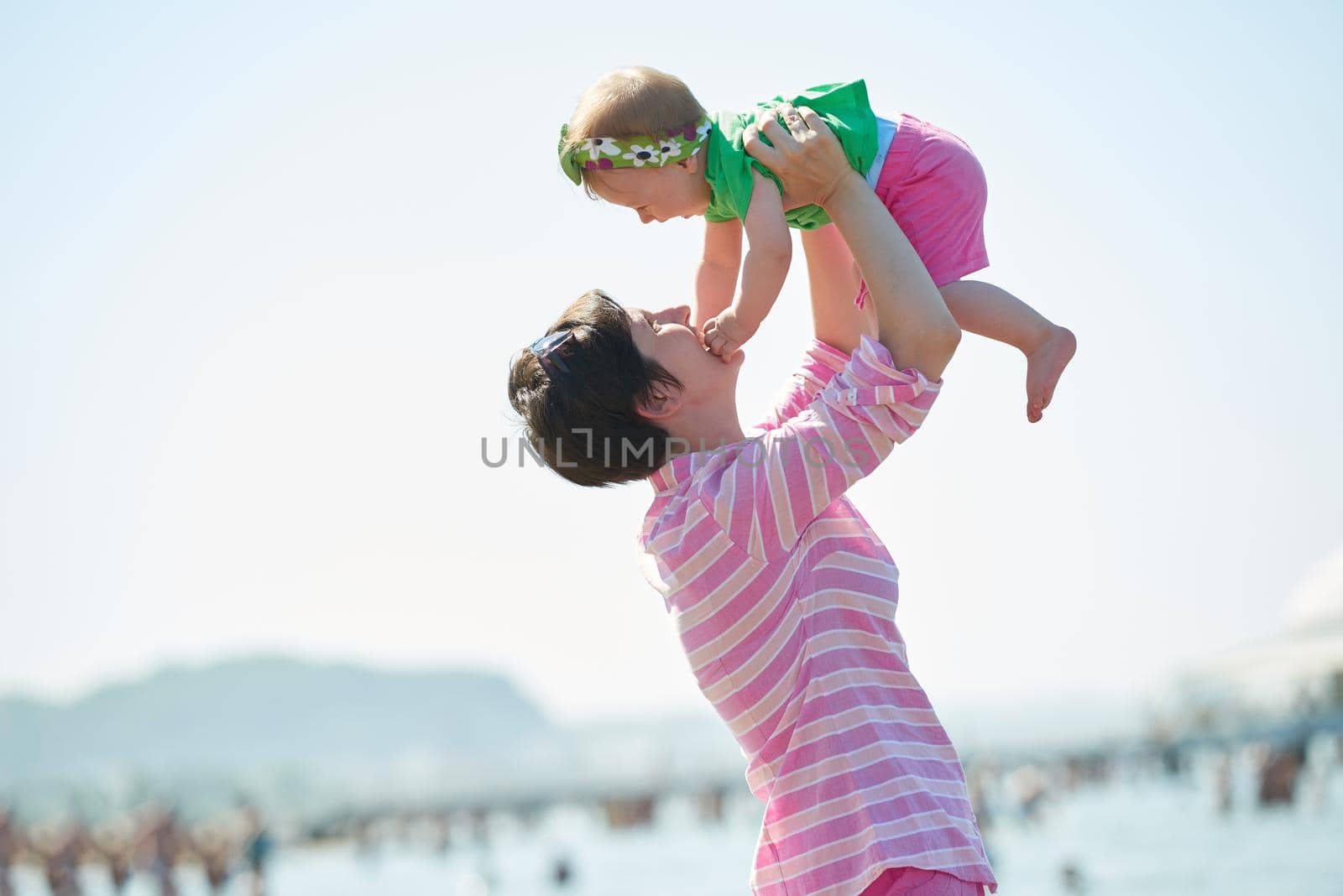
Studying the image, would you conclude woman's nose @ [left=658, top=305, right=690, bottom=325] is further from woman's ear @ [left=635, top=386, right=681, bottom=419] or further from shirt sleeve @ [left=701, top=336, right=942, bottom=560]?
shirt sleeve @ [left=701, top=336, right=942, bottom=560]

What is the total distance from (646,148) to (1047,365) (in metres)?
0.83

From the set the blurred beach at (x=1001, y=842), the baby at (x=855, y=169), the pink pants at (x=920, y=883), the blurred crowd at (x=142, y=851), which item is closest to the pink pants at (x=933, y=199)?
the baby at (x=855, y=169)

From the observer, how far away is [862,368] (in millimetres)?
2135

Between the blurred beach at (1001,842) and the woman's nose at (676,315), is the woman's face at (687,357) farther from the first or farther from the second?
the blurred beach at (1001,842)

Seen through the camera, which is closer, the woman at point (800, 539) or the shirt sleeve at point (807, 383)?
the woman at point (800, 539)

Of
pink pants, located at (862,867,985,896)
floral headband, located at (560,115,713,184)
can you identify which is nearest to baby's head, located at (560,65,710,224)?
floral headband, located at (560,115,713,184)

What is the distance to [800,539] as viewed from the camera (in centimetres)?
229

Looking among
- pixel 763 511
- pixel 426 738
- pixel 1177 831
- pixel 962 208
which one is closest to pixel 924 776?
pixel 763 511

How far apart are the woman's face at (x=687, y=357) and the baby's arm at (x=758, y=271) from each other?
0.09 feet

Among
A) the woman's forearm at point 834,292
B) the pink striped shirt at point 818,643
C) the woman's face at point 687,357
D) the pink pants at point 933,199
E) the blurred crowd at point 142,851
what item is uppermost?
the pink pants at point 933,199

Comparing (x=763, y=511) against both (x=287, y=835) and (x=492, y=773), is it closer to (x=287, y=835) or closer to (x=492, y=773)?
(x=287, y=835)

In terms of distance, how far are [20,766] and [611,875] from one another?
104681 mm

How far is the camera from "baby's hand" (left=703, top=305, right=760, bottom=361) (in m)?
2.36

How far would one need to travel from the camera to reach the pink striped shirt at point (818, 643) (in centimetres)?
212
